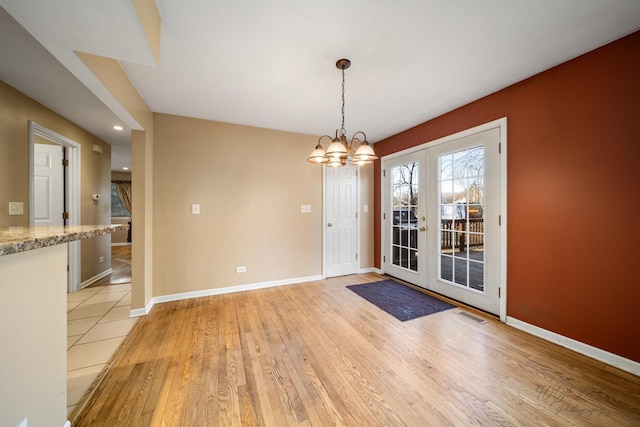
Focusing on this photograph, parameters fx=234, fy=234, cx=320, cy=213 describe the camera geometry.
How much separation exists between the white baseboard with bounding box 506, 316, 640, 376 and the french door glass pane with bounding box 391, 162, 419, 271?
1.46 m

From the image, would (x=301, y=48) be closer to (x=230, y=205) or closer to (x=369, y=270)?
(x=230, y=205)

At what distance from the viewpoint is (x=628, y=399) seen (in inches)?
60.5

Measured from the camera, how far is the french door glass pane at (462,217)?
9.29 ft

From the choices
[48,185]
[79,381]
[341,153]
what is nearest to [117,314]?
[79,381]

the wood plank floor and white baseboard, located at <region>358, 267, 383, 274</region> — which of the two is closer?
the wood plank floor

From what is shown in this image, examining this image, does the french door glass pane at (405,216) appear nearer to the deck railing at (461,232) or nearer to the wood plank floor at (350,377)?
the deck railing at (461,232)

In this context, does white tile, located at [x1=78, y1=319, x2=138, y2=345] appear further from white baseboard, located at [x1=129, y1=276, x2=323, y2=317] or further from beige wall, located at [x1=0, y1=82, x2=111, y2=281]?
beige wall, located at [x1=0, y1=82, x2=111, y2=281]

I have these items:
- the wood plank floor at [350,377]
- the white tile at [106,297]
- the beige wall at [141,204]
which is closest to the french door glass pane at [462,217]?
the wood plank floor at [350,377]

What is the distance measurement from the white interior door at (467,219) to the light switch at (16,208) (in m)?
4.91

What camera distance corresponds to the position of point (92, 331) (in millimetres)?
2395

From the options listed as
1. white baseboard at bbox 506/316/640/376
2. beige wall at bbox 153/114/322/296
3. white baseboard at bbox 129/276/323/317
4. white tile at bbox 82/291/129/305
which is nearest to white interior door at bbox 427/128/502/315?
white baseboard at bbox 506/316/640/376

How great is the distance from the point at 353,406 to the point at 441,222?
2.58 m

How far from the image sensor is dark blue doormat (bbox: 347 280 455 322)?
283 centimetres

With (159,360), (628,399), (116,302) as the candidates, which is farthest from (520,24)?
(116,302)
